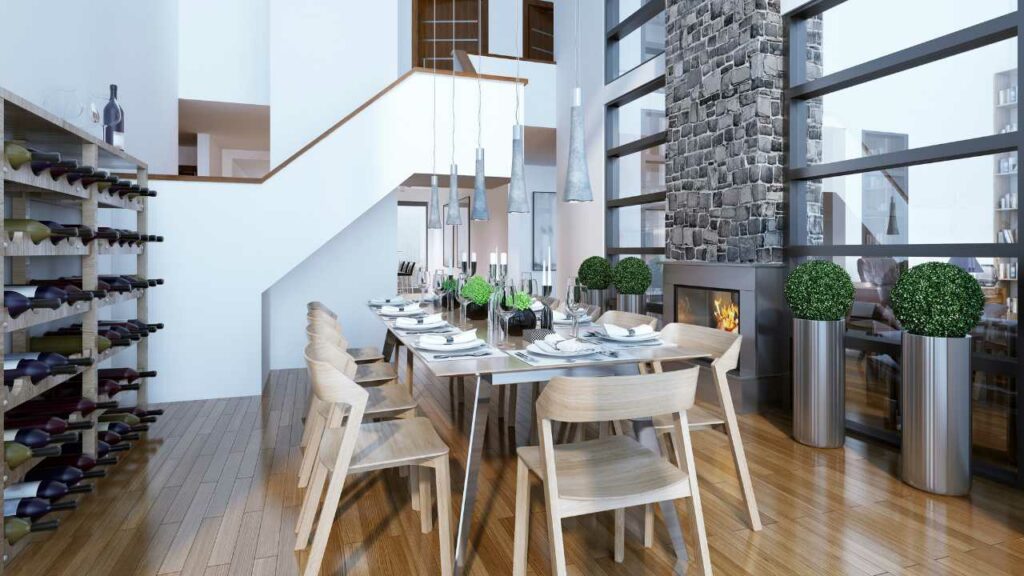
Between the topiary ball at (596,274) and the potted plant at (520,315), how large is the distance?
3.01m

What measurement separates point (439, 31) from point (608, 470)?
8.38 m

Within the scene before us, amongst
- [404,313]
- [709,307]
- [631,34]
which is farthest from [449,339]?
[631,34]

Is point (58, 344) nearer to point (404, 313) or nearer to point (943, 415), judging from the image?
point (404, 313)

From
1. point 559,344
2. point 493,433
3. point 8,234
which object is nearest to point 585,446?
point 559,344

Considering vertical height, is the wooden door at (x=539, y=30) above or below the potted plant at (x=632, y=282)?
above

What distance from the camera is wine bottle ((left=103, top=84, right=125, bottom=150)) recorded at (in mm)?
3525

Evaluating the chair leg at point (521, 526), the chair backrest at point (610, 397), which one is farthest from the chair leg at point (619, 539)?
the chair backrest at point (610, 397)

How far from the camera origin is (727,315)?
14.5ft

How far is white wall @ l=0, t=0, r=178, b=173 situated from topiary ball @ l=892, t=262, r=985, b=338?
13.8 ft

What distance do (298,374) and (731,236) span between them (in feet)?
12.9

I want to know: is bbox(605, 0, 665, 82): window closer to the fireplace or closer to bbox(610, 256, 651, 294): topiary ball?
bbox(610, 256, 651, 294): topiary ball

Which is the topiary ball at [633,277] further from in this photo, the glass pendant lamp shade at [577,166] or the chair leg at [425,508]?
the chair leg at [425,508]

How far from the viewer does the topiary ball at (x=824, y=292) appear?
3.43m

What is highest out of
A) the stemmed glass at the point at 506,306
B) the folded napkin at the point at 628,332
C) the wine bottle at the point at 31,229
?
the wine bottle at the point at 31,229
